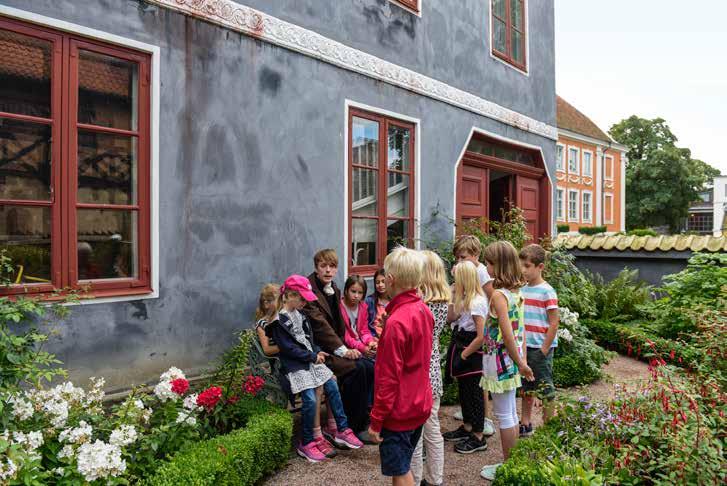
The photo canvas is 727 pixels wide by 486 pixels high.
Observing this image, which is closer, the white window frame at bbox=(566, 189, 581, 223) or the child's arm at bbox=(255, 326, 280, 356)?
the child's arm at bbox=(255, 326, 280, 356)

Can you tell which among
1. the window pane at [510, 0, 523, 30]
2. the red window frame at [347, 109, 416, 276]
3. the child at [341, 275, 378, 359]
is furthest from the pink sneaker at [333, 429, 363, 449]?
the window pane at [510, 0, 523, 30]

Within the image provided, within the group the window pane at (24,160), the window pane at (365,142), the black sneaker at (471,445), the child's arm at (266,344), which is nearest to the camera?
the window pane at (24,160)

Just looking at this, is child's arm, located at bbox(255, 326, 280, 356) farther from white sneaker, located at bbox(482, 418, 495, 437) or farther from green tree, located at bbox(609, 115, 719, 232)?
green tree, located at bbox(609, 115, 719, 232)

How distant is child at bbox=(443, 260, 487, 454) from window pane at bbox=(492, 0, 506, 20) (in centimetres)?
670

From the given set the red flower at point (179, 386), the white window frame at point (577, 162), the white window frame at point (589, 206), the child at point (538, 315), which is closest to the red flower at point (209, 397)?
the red flower at point (179, 386)

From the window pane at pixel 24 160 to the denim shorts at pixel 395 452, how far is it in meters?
3.03

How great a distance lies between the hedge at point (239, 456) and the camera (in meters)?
3.13

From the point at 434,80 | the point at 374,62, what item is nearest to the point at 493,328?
the point at 374,62

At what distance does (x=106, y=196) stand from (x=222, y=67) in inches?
64.5

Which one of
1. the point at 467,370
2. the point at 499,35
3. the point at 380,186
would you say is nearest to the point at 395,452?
the point at 467,370

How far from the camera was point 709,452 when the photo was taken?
288 cm

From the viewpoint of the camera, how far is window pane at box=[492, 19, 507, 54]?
9.52 m

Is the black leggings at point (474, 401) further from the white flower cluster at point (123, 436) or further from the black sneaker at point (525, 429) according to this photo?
the white flower cluster at point (123, 436)

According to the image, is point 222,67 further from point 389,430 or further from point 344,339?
point 389,430
